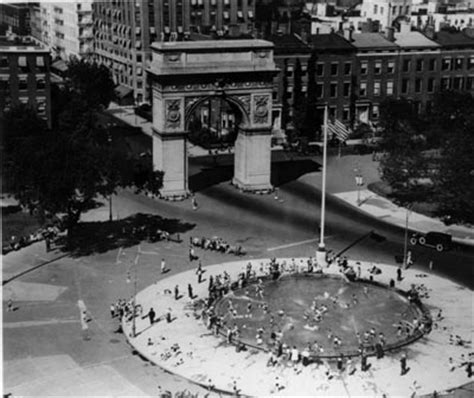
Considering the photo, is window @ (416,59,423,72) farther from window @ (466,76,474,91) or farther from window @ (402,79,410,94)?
window @ (466,76,474,91)

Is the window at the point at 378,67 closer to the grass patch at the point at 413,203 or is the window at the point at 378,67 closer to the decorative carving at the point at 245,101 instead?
the grass patch at the point at 413,203

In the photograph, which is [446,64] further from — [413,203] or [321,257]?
[321,257]

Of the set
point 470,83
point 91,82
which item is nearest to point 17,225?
point 91,82

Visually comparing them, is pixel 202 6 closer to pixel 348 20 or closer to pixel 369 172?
pixel 348 20

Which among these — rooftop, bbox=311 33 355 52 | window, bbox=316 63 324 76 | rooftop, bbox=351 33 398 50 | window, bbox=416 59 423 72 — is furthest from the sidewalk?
window, bbox=416 59 423 72

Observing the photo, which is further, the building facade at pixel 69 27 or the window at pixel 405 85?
the building facade at pixel 69 27

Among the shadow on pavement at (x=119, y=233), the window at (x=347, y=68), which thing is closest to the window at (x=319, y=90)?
the window at (x=347, y=68)

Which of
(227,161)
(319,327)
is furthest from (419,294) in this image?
(227,161)
